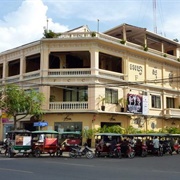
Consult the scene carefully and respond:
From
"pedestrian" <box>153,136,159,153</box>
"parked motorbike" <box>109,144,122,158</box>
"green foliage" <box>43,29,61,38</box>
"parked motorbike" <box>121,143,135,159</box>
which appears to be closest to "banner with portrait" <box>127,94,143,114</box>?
"pedestrian" <box>153,136,159,153</box>

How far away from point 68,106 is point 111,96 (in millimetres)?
4696

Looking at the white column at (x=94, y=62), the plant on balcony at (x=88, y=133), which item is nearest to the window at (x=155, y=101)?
the white column at (x=94, y=62)

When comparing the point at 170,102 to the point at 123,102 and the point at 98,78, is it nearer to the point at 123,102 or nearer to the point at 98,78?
the point at 123,102

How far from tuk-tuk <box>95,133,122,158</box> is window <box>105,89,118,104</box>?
796 cm

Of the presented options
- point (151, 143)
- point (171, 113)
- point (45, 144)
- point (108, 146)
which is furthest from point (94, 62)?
Answer: point (171, 113)

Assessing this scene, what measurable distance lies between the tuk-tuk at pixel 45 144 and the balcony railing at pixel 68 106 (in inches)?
254

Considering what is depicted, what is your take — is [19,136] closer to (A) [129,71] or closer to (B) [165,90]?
(A) [129,71]

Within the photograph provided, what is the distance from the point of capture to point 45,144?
22.2 meters

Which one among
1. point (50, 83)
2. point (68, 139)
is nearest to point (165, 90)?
point (50, 83)

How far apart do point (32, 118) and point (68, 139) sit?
8.12 metres

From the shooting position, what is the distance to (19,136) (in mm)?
22406

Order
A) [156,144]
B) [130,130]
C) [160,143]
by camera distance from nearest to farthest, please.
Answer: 1. [156,144]
2. [160,143]
3. [130,130]

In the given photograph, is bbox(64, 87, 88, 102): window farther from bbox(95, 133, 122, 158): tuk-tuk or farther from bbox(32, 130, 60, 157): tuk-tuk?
bbox(32, 130, 60, 157): tuk-tuk

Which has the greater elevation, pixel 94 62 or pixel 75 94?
pixel 94 62
